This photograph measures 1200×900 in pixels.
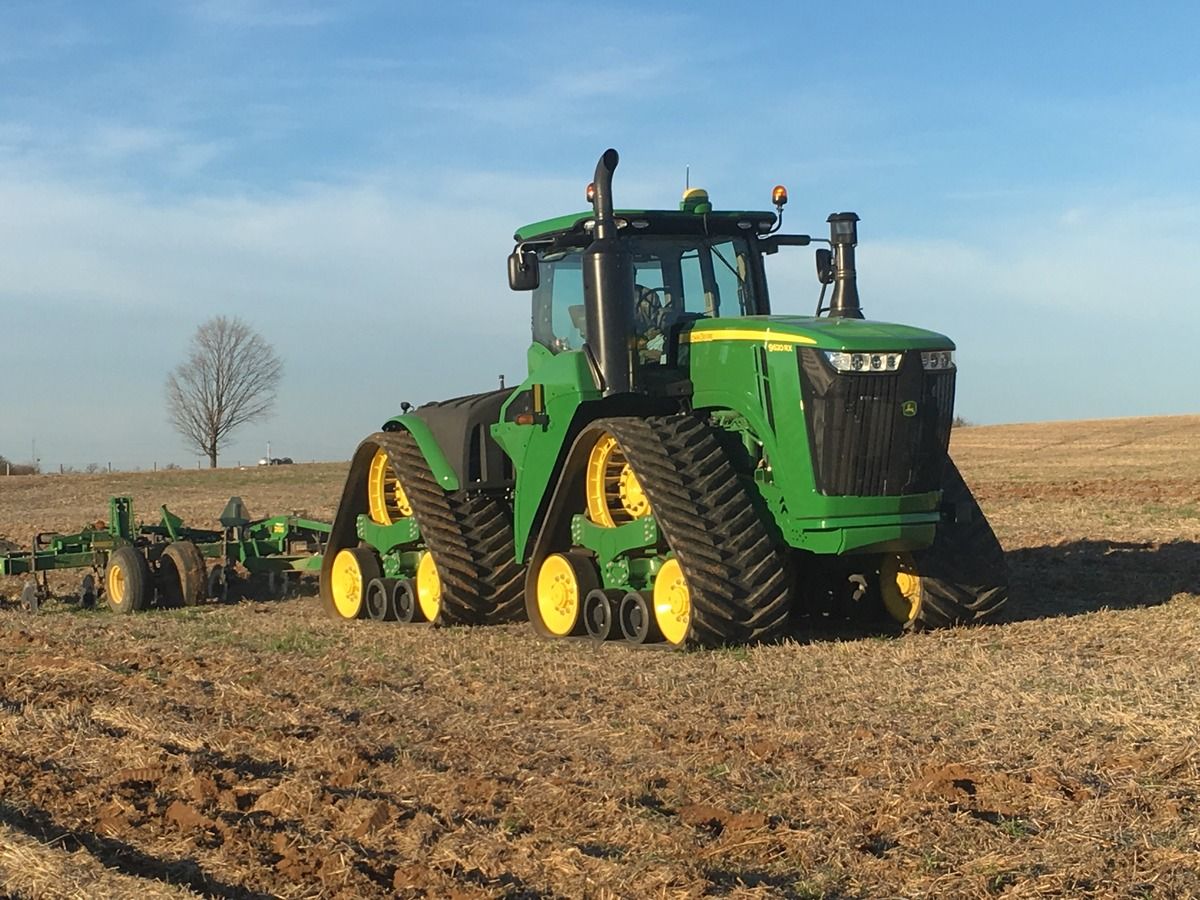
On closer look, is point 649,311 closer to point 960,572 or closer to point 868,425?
point 868,425

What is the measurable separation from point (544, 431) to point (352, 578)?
304 cm

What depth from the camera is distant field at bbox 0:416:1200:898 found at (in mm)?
4867

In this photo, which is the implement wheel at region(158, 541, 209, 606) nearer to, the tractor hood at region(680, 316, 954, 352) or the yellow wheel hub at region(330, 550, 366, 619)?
the yellow wheel hub at region(330, 550, 366, 619)

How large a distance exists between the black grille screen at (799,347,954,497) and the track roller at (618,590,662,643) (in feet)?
4.68

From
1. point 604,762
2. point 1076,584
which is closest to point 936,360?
point 1076,584

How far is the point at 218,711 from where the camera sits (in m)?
7.86

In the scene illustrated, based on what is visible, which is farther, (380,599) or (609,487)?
(380,599)

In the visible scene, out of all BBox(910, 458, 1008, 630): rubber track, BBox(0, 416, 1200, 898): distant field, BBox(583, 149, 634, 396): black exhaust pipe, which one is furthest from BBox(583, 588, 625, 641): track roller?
BBox(910, 458, 1008, 630): rubber track

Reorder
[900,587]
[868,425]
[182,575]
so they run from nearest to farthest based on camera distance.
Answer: [868,425]
[900,587]
[182,575]

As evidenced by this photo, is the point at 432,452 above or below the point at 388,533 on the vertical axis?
above

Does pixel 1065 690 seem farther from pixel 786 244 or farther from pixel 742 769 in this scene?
pixel 786 244

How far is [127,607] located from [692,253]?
19.7 ft

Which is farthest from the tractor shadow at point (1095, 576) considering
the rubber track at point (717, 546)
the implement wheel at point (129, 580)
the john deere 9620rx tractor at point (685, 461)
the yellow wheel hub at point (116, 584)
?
the yellow wheel hub at point (116, 584)

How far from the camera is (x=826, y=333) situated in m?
9.54
